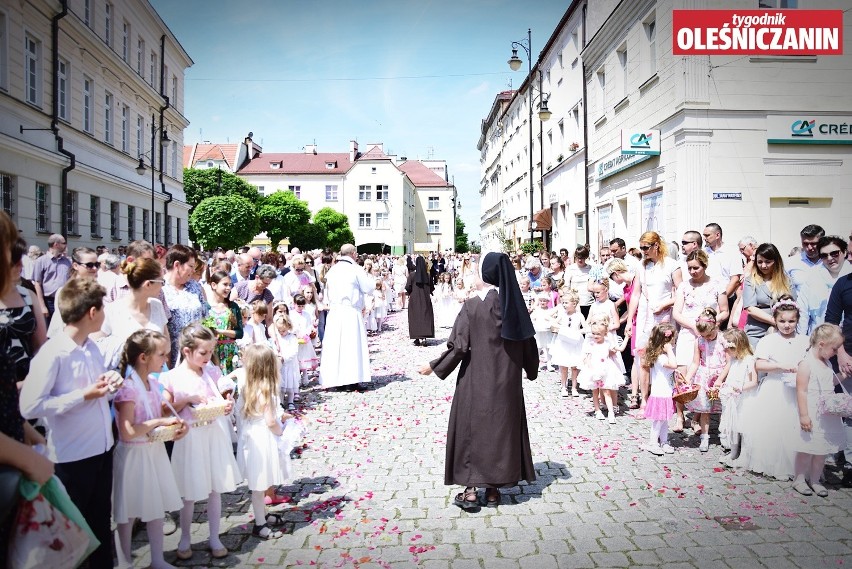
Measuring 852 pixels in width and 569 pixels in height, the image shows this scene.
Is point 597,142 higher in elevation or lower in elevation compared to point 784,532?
higher

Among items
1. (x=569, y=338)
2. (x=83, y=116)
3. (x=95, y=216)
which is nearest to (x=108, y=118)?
(x=83, y=116)

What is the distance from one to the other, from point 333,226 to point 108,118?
48895mm

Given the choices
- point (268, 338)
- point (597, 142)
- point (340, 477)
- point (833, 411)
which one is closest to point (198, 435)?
point (340, 477)

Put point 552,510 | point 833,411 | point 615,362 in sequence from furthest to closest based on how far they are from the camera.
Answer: point 615,362 → point 833,411 → point 552,510

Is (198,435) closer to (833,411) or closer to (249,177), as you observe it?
(833,411)

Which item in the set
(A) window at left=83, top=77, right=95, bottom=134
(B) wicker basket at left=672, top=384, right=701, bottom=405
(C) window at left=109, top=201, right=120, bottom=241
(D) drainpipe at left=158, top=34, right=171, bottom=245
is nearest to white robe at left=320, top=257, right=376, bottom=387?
(B) wicker basket at left=672, top=384, right=701, bottom=405

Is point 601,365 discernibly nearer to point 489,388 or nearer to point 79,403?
point 489,388

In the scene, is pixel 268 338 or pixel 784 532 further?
pixel 268 338

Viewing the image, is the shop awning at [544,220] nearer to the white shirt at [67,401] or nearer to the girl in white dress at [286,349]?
the girl in white dress at [286,349]

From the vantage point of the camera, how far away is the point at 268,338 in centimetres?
778

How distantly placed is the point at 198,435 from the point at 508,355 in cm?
246

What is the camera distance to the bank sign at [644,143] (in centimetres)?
1543

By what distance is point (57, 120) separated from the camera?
19594mm

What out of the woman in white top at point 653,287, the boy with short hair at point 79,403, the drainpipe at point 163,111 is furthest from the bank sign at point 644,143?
the drainpipe at point 163,111
